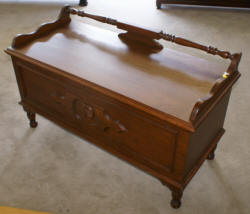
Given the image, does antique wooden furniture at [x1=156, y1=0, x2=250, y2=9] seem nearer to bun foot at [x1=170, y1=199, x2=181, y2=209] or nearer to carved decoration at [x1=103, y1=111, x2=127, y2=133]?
carved decoration at [x1=103, y1=111, x2=127, y2=133]

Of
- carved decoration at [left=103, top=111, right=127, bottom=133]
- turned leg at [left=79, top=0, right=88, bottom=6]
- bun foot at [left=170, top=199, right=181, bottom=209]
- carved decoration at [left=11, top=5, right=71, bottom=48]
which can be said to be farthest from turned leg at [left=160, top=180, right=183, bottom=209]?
turned leg at [left=79, top=0, right=88, bottom=6]

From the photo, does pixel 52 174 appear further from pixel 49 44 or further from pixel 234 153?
pixel 234 153

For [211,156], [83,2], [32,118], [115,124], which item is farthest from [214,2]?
[115,124]

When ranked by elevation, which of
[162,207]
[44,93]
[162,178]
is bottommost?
[162,207]

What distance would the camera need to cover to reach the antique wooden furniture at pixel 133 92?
67.9 inches

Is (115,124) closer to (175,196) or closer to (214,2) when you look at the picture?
(175,196)

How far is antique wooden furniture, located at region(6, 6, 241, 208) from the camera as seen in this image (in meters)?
1.72

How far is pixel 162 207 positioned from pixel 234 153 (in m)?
0.65

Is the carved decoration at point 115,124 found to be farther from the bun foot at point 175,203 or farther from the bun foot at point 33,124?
the bun foot at point 33,124

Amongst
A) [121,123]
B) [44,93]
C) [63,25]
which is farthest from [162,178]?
[63,25]

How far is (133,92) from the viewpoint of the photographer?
178 cm

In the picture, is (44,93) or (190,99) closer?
(190,99)

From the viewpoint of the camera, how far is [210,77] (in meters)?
1.87

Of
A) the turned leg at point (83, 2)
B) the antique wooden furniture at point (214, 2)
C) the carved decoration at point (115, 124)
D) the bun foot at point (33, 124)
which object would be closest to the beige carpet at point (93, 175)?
the bun foot at point (33, 124)
